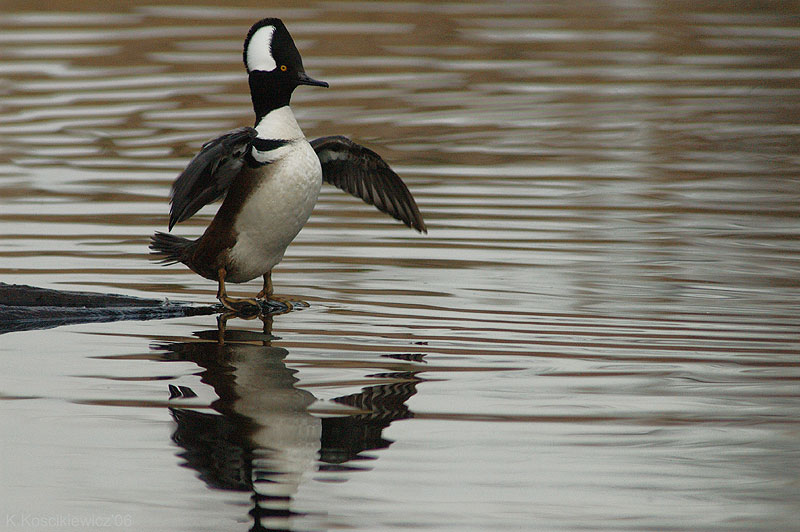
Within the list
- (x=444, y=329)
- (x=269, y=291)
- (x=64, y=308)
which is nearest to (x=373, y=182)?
(x=269, y=291)

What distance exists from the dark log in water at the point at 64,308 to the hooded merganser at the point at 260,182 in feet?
1.04

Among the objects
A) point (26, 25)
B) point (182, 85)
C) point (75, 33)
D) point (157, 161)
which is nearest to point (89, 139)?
point (157, 161)

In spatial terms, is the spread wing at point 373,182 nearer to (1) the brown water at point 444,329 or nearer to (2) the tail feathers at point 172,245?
(1) the brown water at point 444,329

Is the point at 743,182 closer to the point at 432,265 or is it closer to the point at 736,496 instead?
the point at 432,265

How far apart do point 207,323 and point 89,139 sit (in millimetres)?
5866

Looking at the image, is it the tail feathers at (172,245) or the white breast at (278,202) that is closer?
the white breast at (278,202)

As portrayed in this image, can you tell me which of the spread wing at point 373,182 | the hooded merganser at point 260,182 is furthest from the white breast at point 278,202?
the spread wing at point 373,182

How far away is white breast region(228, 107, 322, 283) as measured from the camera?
6.17m

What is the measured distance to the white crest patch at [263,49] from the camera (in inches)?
250

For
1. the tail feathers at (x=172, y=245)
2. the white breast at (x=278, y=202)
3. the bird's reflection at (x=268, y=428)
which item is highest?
the white breast at (x=278, y=202)

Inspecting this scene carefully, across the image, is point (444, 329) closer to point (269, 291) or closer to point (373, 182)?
point (269, 291)

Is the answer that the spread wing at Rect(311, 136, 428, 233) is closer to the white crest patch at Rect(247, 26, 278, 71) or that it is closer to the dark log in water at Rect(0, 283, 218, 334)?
the white crest patch at Rect(247, 26, 278, 71)

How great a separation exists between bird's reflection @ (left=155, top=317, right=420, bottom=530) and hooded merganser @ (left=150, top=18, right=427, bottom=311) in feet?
2.33

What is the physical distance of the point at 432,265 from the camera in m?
7.42
